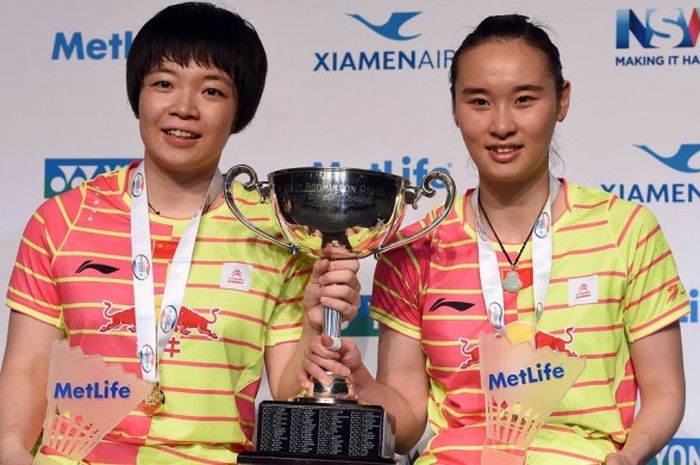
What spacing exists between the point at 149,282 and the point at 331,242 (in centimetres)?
30

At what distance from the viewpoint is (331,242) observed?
192 cm

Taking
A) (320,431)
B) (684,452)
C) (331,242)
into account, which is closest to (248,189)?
(331,242)

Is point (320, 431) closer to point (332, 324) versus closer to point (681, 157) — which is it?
point (332, 324)

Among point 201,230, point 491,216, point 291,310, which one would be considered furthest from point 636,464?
point 201,230

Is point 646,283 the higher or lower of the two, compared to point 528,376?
higher

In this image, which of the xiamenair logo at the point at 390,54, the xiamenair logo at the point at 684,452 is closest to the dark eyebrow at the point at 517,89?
the xiamenair logo at the point at 390,54

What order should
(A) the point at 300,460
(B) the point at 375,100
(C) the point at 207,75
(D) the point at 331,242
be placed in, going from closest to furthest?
(A) the point at 300,460 → (D) the point at 331,242 → (C) the point at 207,75 → (B) the point at 375,100

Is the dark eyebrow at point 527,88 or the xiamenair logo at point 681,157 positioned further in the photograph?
the xiamenair logo at point 681,157

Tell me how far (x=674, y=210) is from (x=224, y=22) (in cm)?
94

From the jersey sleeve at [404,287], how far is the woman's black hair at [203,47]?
0.34 metres

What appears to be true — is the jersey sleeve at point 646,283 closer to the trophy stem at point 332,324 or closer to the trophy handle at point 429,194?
the trophy handle at point 429,194

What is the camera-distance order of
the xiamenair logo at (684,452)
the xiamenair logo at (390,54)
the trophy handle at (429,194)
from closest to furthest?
the trophy handle at (429,194) < the xiamenair logo at (684,452) < the xiamenair logo at (390,54)

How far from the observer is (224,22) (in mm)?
2072

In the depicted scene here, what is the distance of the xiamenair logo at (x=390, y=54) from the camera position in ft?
8.28
